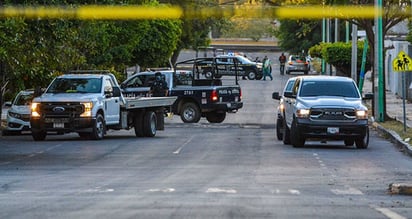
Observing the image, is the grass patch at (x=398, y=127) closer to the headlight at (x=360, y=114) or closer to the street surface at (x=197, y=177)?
the street surface at (x=197, y=177)

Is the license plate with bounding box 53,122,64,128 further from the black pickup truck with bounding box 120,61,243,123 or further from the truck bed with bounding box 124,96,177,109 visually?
the black pickup truck with bounding box 120,61,243,123

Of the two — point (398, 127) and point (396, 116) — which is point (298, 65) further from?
point (398, 127)

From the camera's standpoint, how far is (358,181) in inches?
758

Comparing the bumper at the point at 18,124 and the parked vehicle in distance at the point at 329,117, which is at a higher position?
the parked vehicle in distance at the point at 329,117

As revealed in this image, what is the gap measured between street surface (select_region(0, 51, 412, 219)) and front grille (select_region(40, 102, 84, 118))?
836 mm

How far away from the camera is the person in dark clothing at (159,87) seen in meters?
40.6

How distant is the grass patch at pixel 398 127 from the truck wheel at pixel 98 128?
355 inches

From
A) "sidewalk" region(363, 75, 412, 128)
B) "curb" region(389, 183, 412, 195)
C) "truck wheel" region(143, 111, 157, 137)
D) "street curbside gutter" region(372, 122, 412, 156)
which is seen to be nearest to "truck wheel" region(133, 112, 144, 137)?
"truck wheel" region(143, 111, 157, 137)

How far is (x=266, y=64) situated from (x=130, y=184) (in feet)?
206

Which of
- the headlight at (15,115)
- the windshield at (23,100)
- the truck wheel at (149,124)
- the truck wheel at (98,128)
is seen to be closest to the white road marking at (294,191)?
the truck wheel at (98,128)

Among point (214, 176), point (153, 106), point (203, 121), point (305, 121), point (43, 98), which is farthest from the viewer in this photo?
point (203, 121)

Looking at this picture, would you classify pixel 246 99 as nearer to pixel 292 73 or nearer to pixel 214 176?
pixel 292 73

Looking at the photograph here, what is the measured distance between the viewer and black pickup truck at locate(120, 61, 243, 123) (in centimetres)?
4075

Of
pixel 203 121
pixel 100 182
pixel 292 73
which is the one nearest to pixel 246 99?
pixel 203 121
